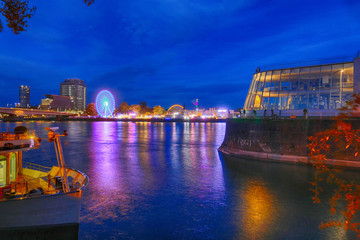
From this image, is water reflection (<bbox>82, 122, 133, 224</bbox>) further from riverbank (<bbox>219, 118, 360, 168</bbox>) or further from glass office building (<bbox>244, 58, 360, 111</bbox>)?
glass office building (<bbox>244, 58, 360, 111</bbox>)

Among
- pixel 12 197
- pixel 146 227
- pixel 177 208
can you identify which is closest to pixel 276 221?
pixel 177 208

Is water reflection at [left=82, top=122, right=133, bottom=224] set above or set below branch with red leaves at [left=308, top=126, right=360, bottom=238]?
below

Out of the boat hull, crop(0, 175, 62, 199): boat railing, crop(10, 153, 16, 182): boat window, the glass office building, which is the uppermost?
the glass office building

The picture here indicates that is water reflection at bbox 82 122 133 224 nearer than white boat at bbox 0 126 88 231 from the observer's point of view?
No

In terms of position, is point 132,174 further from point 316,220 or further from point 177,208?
point 316,220

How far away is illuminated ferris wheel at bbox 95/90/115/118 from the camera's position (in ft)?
553

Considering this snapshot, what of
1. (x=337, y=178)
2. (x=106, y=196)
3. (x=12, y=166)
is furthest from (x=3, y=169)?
(x=337, y=178)

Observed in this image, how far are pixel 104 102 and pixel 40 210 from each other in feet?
540

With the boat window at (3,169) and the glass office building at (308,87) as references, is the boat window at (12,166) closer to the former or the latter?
the boat window at (3,169)

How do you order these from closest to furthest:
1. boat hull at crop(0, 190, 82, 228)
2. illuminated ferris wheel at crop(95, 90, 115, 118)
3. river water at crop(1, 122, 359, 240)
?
1. boat hull at crop(0, 190, 82, 228)
2. river water at crop(1, 122, 359, 240)
3. illuminated ferris wheel at crop(95, 90, 115, 118)

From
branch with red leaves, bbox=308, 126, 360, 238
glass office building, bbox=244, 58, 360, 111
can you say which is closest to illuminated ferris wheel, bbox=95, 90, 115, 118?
glass office building, bbox=244, 58, 360, 111

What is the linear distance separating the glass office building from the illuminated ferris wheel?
141317 mm

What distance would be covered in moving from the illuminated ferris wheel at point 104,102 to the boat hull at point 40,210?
16255 centimetres

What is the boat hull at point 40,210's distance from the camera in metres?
Answer: 12.2
